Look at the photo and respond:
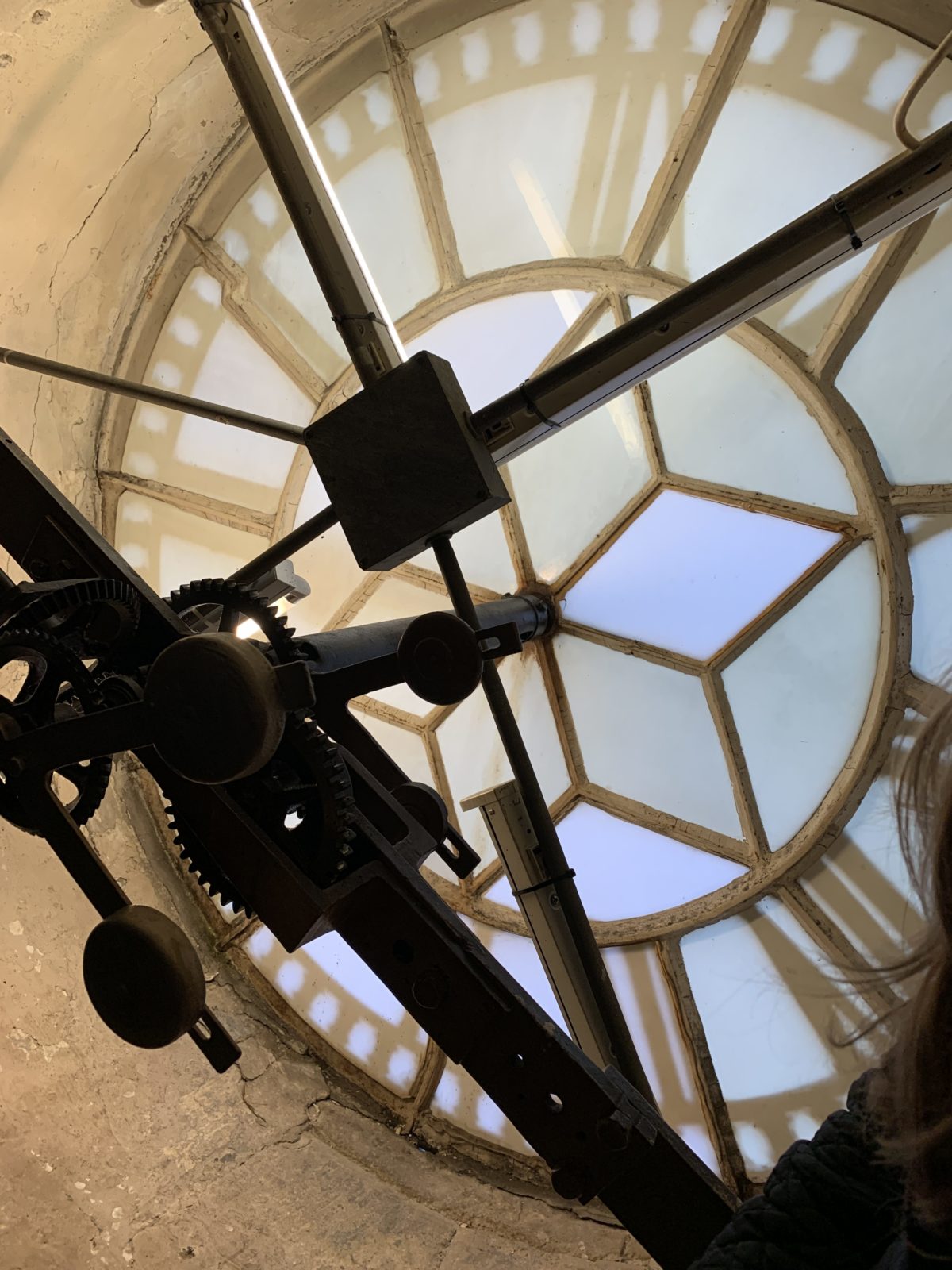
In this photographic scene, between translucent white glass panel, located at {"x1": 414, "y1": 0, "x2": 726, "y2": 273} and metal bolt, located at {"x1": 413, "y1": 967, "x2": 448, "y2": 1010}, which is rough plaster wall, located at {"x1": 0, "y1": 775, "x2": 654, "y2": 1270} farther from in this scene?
translucent white glass panel, located at {"x1": 414, "y1": 0, "x2": 726, "y2": 273}

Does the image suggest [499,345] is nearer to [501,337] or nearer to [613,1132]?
[501,337]

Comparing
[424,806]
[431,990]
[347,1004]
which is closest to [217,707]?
[431,990]

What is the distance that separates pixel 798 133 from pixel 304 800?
2075 mm

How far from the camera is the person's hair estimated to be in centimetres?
68

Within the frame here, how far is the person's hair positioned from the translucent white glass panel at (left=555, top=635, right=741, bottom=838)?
6.46ft

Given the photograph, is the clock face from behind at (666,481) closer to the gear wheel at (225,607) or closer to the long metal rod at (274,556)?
the long metal rod at (274,556)

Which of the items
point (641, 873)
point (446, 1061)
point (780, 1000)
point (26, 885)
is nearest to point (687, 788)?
point (641, 873)

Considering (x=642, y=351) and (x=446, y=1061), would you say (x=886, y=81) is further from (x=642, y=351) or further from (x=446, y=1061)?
(x=446, y=1061)

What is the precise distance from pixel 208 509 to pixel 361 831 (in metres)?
2.13

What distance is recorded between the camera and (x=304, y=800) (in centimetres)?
139

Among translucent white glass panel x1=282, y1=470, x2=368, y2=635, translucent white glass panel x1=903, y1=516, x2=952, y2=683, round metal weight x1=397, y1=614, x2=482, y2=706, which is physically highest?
translucent white glass panel x1=903, y1=516, x2=952, y2=683

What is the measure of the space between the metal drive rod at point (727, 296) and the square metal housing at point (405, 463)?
74mm

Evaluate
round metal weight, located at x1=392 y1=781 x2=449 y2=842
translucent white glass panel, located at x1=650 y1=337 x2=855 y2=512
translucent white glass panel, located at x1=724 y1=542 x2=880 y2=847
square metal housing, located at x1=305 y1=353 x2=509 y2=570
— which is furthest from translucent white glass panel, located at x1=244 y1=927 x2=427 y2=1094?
square metal housing, located at x1=305 y1=353 x2=509 y2=570

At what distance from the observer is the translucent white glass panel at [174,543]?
326 cm
